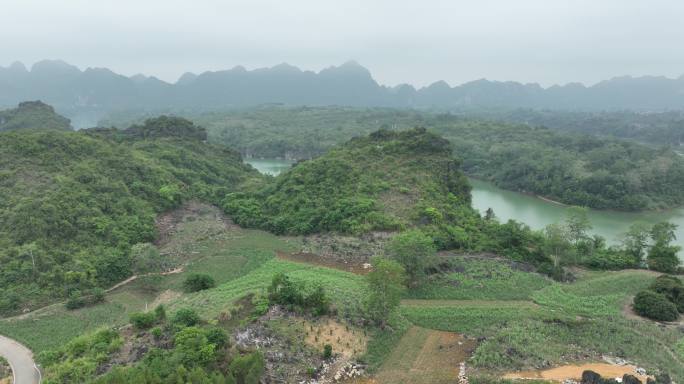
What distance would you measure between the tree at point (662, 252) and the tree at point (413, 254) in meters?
15.0

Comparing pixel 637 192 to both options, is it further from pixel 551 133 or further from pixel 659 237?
pixel 551 133

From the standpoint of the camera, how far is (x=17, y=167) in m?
30.6

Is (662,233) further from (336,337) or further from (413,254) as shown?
(336,337)

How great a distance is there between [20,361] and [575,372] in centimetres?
2082

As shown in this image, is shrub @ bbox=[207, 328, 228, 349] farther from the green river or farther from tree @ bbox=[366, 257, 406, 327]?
the green river

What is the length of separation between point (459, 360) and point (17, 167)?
32.3 m

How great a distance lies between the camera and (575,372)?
15.3 metres

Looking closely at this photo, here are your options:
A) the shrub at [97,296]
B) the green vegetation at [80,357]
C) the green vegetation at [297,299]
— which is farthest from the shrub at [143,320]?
the shrub at [97,296]

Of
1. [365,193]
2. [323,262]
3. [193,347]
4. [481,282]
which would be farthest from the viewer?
[365,193]

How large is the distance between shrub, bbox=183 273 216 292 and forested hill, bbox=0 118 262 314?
505 centimetres

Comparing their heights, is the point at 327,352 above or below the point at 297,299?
below

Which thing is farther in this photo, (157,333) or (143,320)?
(143,320)

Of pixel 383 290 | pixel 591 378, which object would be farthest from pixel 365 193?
pixel 591 378

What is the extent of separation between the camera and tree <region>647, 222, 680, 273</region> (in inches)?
1030
